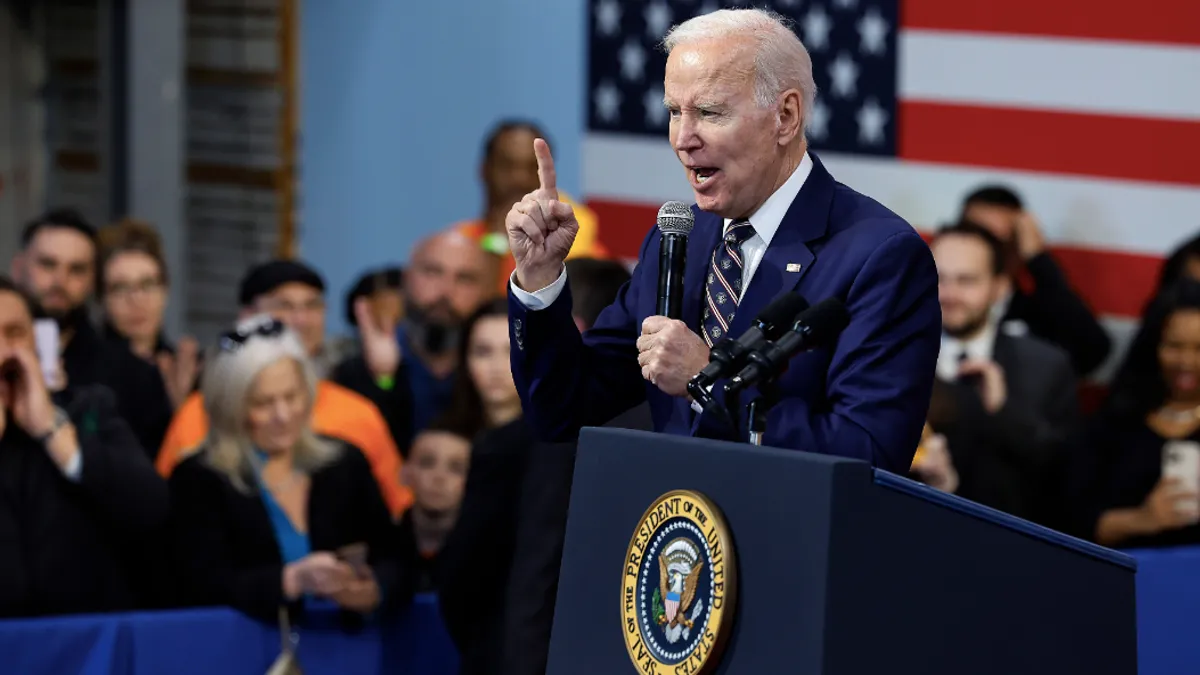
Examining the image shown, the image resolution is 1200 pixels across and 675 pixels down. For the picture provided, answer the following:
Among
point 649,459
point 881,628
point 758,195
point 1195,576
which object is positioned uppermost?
point 758,195

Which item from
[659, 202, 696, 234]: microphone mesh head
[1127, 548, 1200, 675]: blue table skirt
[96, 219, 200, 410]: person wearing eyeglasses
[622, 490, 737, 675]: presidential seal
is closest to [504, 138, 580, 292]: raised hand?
[659, 202, 696, 234]: microphone mesh head

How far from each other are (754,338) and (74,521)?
2.89m

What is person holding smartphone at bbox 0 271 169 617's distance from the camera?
4.79m

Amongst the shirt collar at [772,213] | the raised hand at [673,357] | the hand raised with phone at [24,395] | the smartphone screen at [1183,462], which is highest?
the shirt collar at [772,213]

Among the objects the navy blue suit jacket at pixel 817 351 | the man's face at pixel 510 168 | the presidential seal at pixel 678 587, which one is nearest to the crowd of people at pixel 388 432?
the man's face at pixel 510 168

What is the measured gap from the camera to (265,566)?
480 cm

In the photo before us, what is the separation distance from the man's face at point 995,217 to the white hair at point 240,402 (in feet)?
8.83

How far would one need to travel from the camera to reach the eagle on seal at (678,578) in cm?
237

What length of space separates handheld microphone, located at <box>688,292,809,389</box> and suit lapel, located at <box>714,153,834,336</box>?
176mm

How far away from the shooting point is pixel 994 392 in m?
5.95

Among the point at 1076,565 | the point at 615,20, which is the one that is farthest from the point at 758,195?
the point at 615,20

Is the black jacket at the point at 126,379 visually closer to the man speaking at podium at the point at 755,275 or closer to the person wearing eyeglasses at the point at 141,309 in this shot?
the person wearing eyeglasses at the point at 141,309

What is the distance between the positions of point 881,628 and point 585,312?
1.81 m

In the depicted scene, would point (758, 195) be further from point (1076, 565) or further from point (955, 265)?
point (955, 265)
